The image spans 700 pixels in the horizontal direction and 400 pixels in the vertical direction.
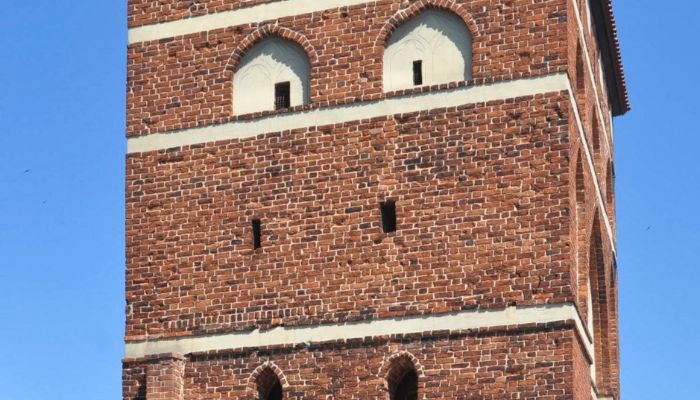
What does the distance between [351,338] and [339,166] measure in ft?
6.96

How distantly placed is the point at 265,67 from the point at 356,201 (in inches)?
91.0

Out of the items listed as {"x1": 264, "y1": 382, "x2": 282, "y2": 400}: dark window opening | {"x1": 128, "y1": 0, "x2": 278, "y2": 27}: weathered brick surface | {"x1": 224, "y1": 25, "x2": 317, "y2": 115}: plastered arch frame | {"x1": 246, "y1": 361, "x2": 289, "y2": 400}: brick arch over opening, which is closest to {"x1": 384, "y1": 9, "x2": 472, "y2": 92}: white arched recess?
{"x1": 224, "y1": 25, "x2": 317, "y2": 115}: plastered arch frame

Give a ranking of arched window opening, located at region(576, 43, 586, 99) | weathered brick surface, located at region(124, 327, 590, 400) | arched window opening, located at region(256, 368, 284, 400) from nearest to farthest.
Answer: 1. weathered brick surface, located at region(124, 327, 590, 400)
2. arched window opening, located at region(256, 368, 284, 400)
3. arched window opening, located at region(576, 43, 586, 99)

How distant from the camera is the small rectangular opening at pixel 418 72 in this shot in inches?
861

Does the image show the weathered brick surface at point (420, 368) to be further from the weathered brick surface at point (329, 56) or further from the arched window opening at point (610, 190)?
the arched window opening at point (610, 190)

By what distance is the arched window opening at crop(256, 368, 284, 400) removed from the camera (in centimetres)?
2136

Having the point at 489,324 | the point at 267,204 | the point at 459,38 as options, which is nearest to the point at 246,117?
the point at 267,204

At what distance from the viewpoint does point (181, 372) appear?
2161 cm

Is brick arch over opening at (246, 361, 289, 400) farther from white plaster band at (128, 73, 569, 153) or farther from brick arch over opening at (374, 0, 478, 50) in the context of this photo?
brick arch over opening at (374, 0, 478, 50)

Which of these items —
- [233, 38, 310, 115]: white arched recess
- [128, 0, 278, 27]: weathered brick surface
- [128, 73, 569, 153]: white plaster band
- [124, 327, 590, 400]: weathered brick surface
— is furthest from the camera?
[128, 0, 278, 27]: weathered brick surface

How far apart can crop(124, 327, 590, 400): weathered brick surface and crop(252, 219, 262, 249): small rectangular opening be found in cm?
132

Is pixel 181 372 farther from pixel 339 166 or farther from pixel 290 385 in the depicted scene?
pixel 339 166

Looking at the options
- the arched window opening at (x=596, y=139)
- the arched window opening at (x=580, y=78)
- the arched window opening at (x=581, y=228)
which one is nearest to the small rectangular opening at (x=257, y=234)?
the arched window opening at (x=581, y=228)

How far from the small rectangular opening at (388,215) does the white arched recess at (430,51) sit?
146 cm
